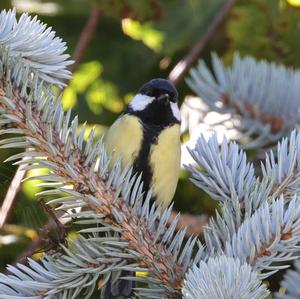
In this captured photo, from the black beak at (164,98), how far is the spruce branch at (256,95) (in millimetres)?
81

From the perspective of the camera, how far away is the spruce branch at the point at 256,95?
118 cm

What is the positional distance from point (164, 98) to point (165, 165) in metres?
0.14

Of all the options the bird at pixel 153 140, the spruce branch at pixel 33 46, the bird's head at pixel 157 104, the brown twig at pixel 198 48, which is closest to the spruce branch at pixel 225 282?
the spruce branch at pixel 33 46

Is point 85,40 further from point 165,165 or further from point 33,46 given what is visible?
point 33,46

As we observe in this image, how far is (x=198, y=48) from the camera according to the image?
1.56 meters

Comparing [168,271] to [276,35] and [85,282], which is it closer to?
[85,282]

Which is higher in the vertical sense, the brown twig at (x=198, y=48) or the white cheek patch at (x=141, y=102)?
the brown twig at (x=198, y=48)

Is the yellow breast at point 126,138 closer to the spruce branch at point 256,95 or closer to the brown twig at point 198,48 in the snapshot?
the spruce branch at point 256,95

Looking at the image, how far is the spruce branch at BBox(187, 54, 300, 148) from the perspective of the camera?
3.88ft

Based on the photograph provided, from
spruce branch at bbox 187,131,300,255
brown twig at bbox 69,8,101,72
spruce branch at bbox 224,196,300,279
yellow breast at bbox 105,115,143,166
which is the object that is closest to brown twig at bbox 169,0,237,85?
brown twig at bbox 69,8,101,72

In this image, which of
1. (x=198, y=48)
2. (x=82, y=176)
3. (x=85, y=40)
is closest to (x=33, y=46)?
(x=82, y=176)

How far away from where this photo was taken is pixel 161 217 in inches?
29.3

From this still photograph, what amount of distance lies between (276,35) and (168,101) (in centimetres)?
26

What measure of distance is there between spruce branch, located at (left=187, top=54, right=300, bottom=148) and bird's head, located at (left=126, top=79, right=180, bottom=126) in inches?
3.0
